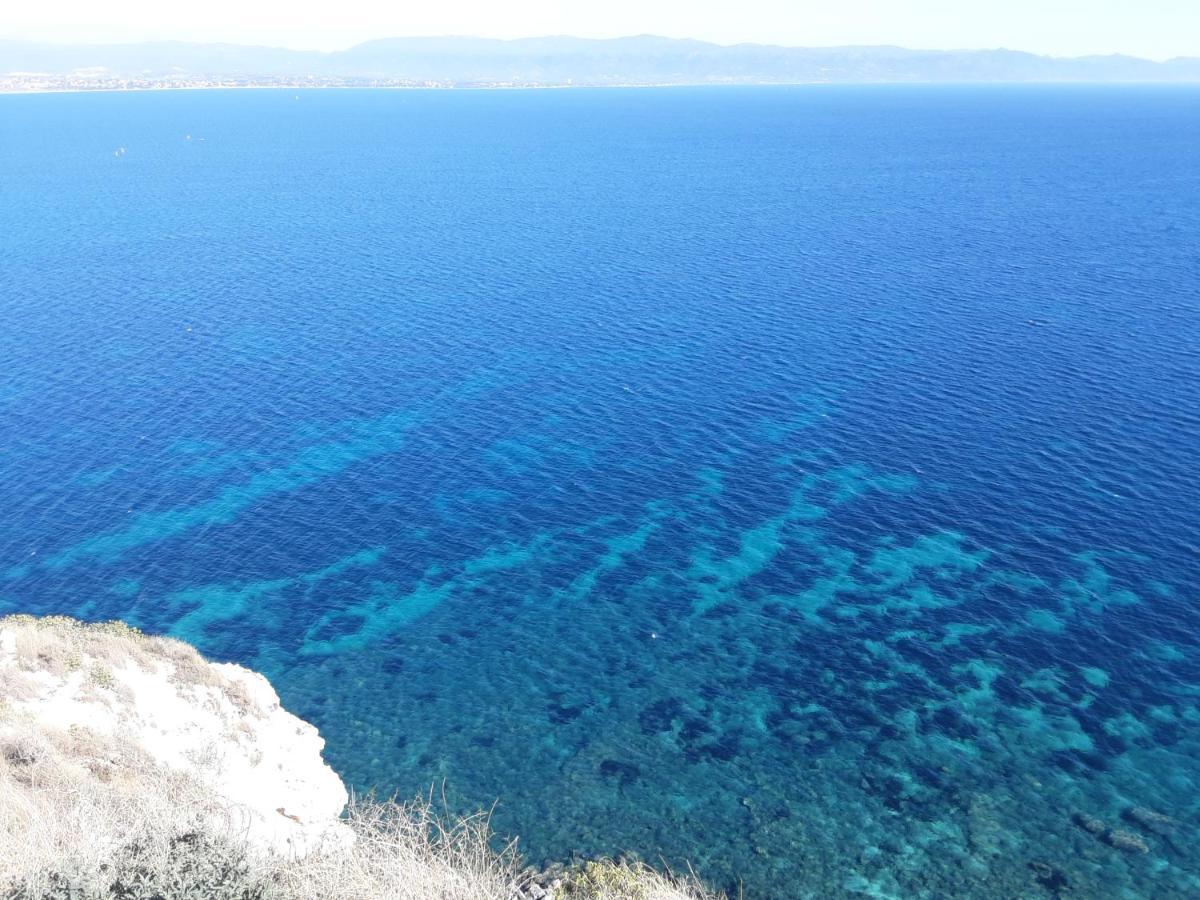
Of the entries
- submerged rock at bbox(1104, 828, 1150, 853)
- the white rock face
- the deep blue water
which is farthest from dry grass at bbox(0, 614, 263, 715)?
submerged rock at bbox(1104, 828, 1150, 853)

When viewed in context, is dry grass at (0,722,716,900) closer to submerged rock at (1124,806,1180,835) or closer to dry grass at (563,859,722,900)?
dry grass at (563,859,722,900)

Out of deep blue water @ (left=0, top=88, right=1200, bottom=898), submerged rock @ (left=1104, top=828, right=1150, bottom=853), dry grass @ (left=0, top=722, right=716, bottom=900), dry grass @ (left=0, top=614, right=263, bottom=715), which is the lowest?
deep blue water @ (left=0, top=88, right=1200, bottom=898)

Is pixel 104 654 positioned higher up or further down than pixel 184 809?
further down

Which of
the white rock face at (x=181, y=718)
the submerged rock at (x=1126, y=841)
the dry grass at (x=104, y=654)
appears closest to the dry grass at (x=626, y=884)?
the white rock face at (x=181, y=718)

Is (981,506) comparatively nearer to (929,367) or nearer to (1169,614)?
(1169,614)

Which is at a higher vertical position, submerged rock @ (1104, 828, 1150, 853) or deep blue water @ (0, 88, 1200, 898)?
submerged rock @ (1104, 828, 1150, 853)

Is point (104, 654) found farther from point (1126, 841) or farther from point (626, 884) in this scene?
point (1126, 841)

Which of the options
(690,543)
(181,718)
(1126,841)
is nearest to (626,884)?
(181,718)

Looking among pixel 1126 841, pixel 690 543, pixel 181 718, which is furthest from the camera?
pixel 690 543
